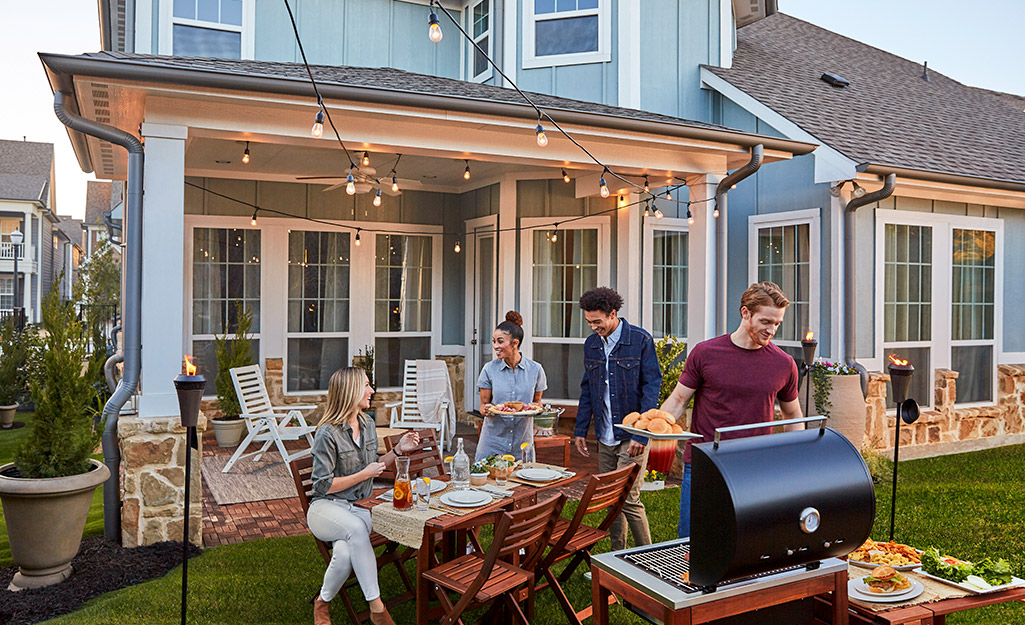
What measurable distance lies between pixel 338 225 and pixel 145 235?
4957mm

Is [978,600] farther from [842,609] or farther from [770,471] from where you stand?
[770,471]

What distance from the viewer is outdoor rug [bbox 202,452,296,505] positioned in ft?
22.1

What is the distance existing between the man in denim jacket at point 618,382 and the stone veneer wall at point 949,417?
4545mm

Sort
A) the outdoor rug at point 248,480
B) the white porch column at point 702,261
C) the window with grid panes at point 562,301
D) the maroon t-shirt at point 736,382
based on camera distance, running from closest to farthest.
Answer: the maroon t-shirt at point 736,382 → the outdoor rug at point 248,480 → the white porch column at point 702,261 → the window with grid panes at point 562,301

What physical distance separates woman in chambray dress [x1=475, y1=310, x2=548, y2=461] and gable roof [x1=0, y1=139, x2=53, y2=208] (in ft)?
104

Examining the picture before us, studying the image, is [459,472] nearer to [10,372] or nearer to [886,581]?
[886,581]

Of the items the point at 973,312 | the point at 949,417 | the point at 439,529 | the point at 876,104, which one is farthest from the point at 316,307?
the point at 973,312

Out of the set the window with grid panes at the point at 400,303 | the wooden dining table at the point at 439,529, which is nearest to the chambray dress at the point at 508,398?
the wooden dining table at the point at 439,529

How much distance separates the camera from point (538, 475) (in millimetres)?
4398

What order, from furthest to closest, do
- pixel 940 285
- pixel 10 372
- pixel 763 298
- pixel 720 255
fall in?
pixel 10 372 < pixel 940 285 < pixel 720 255 < pixel 763 298

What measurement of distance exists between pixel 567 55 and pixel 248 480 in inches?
232

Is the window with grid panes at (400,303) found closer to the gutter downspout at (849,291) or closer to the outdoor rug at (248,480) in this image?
the outdoor rug at (248,480)

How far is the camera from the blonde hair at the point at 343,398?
13.5 feet

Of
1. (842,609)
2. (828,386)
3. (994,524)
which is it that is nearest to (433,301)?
(828,386)
